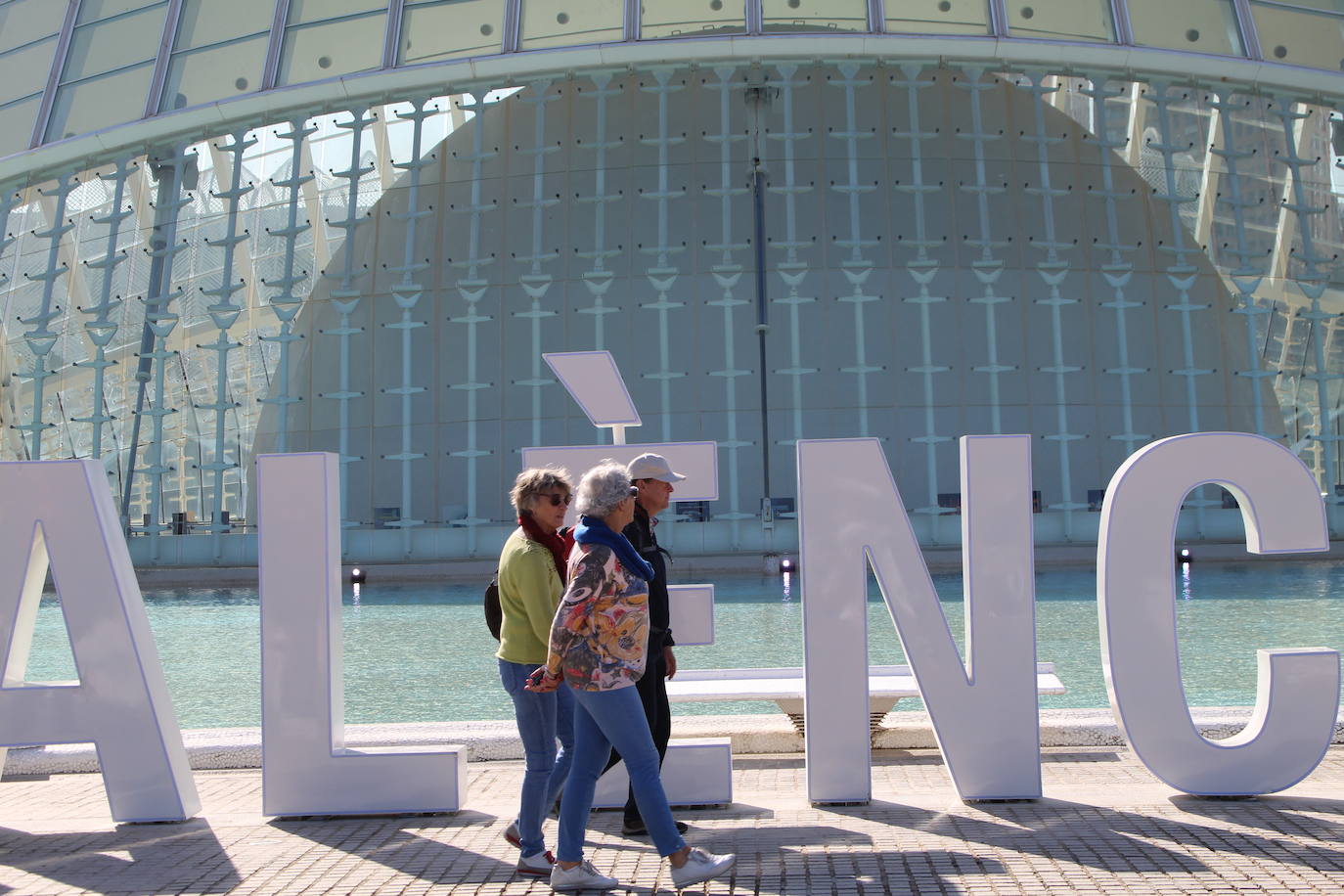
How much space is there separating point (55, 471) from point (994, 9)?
2177 centimetres

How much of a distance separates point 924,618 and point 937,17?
20.9m

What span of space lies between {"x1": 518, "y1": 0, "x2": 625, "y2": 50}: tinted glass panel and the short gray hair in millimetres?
21075

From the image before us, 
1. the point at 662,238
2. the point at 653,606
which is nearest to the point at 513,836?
the point at 653,606

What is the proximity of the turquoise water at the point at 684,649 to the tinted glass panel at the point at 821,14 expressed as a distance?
10.9 m

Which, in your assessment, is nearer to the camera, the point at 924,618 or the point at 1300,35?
the point at 924,618

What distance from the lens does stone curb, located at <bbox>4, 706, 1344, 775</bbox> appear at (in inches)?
236

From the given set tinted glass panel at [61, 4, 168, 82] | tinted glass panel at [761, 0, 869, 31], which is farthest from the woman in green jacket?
tinted glass panel at [61, 4, 168, 82]

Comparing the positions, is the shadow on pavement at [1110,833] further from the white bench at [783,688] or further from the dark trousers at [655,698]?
the white bench at [783,688]

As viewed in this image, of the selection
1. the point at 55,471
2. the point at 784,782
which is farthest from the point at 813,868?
the point at 55,471

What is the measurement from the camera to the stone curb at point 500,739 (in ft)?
19.6

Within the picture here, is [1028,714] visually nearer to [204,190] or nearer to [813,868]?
[813,868]

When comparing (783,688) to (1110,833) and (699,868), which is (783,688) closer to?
(1110,833)

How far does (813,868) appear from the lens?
3.95m

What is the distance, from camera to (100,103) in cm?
2539
